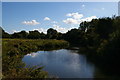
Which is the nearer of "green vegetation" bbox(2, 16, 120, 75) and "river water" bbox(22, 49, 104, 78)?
"river water" bbox(22, 49, 104, 78)

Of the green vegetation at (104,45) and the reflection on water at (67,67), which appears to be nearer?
the reflection on water at (67,67)

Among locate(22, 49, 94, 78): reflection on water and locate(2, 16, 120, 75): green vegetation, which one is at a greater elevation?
locate(2, 16, 120, 75): green vegetation

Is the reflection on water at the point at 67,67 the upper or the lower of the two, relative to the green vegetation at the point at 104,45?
lower

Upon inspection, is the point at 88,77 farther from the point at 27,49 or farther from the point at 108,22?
the point at 27,49

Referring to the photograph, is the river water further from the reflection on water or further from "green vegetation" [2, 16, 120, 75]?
"green vegetation" [2, 16, 120, 75]

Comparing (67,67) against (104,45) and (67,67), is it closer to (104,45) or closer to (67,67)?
(67,67)

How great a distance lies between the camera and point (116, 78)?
817 centimetres

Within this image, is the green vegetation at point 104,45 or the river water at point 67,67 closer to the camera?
the river water at point 67,67

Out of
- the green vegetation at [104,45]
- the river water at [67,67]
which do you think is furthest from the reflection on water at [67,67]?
the green vegetation at [104,45]

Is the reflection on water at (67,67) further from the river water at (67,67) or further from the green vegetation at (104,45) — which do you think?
the green vegetation at (104,45)

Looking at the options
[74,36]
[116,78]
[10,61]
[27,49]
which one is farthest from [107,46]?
[74,36]

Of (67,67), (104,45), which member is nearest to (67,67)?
(67,67)

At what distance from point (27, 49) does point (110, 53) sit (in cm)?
1305

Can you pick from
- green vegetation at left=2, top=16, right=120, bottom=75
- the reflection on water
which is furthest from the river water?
green vegetation at left=2, top=16, right=120, bottom=75
